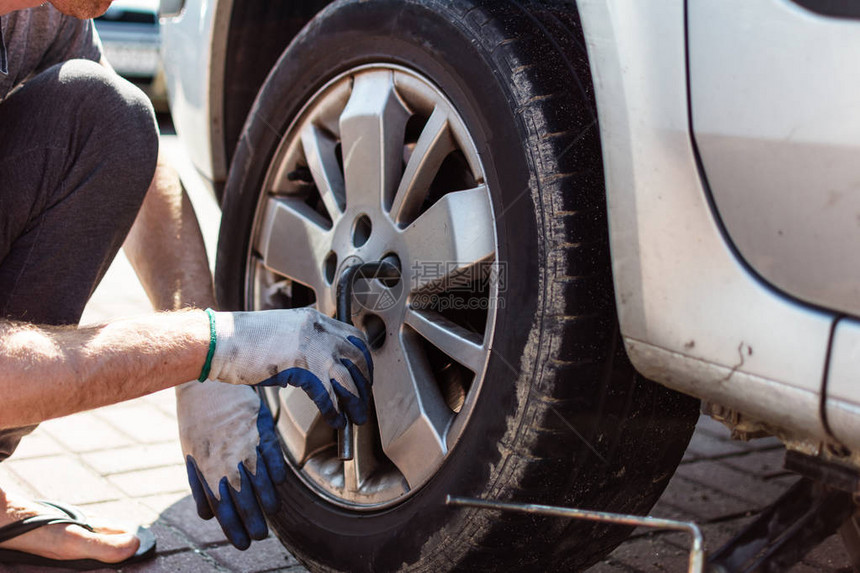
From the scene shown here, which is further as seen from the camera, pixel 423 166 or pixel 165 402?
pixel 165 402

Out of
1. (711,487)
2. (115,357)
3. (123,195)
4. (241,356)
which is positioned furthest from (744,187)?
(711,487)

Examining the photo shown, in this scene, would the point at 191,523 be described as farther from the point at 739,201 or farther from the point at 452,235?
the point at 739,201

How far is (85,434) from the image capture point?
2.25 metres

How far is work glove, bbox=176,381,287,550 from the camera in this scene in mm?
1504

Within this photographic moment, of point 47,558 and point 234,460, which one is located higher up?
point 234,460

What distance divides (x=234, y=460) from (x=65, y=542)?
38cm

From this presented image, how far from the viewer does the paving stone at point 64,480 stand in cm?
191

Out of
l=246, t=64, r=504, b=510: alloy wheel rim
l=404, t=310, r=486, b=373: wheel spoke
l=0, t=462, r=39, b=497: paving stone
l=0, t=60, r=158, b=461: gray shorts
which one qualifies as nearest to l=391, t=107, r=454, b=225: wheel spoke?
l=246, t=64, r=504, b=510: alloy wheel rim

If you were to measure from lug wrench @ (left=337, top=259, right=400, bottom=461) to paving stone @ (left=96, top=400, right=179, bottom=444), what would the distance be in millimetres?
878

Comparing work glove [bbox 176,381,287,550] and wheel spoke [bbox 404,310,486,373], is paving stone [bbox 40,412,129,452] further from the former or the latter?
wheel spoke [bbox 404,310,486,373]

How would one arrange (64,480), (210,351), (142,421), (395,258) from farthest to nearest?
(142,421) → (64,480) → (395,258) → (210,351)

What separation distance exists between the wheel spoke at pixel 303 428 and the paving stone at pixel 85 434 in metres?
0.67

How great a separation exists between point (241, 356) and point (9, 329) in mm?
329

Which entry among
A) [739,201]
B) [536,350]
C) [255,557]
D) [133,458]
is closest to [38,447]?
[133,458]
